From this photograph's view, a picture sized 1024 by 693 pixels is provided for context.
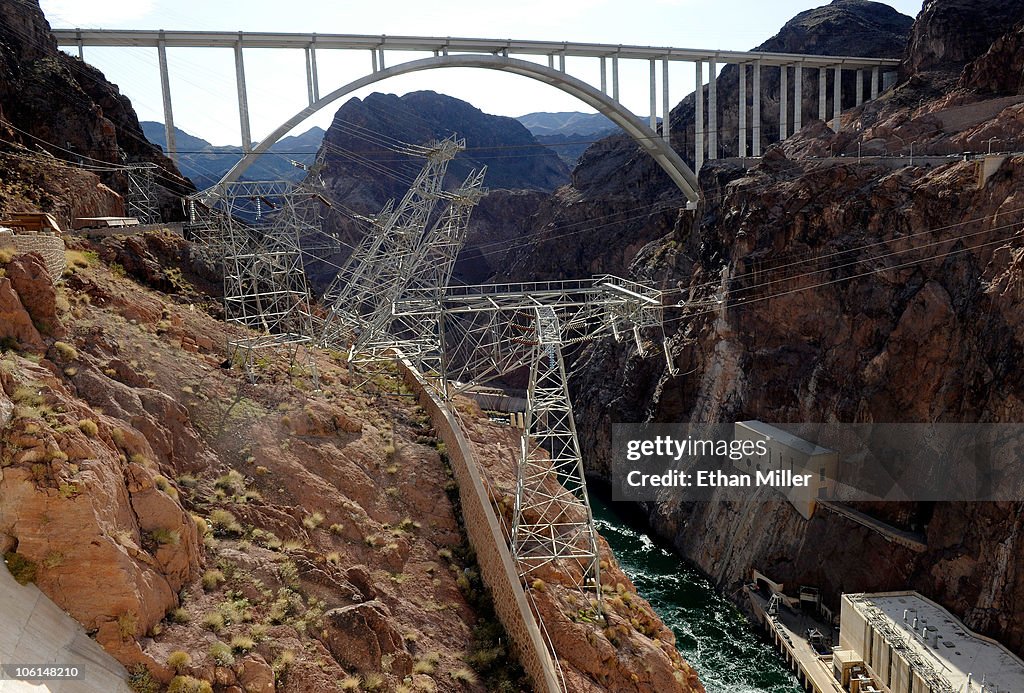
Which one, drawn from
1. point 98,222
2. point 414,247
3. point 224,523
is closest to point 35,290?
point 224,523

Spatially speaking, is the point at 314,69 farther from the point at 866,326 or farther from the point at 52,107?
the point at 866,326

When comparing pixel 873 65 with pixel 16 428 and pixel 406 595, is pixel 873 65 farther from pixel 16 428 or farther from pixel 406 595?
pixel 16 428

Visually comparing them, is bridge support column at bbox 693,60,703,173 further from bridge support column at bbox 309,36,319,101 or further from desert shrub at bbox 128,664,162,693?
desert shrub at bbox 128,664,162,693

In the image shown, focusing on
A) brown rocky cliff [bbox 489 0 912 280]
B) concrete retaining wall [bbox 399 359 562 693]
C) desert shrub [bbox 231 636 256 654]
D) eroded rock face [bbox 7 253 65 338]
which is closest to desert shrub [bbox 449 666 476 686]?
concrete retaining wall [bbox 399 359 562 693]

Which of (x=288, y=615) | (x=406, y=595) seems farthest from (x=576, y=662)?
(x=288, y=615)

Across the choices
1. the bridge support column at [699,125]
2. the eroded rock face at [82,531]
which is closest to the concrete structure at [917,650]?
the eroded rock face at [82,531]

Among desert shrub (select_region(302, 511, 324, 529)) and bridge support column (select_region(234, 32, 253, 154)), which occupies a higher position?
bridge support column (select_region(234, 32, 253, 154))

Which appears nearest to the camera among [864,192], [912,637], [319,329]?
[912,637]
